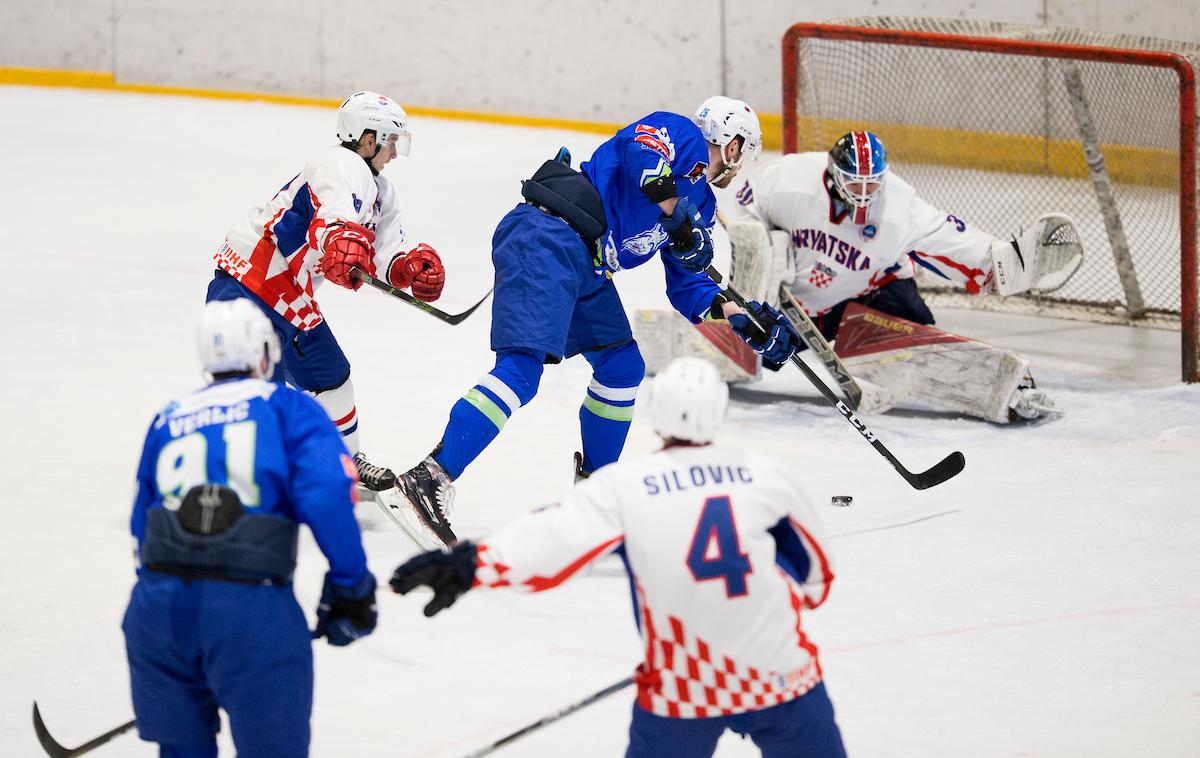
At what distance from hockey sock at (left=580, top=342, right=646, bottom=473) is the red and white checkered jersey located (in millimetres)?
664

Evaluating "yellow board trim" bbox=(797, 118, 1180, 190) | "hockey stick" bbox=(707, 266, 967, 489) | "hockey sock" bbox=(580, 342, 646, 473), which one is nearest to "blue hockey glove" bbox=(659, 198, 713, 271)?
"hockey stick" bbox=(707, 266, 967, 489)

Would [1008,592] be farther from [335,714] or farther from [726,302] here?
[335,714]

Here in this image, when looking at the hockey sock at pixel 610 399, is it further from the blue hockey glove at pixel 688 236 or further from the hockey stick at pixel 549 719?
the hockey stick at pixel 549 719

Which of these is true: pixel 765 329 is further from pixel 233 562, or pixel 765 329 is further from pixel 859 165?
pixel 233 562

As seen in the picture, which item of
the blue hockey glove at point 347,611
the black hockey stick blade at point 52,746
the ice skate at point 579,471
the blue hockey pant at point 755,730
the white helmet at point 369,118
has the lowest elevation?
the ice skate at point 579,471

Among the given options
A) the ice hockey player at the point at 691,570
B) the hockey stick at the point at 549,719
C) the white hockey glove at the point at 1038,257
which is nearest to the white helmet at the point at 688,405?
the ice hockey player at the point at 691,570

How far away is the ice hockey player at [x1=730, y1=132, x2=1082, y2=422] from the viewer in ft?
16.3

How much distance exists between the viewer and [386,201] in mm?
4055

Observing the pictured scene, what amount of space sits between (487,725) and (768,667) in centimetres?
96

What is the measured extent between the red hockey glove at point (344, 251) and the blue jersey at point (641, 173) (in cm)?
59

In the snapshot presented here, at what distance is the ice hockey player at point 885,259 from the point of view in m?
4.97

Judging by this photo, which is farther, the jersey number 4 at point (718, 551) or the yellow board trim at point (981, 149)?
the yellow board trim at point (981, 149)

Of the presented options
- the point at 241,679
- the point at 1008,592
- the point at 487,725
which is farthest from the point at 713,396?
the point at 1008,592

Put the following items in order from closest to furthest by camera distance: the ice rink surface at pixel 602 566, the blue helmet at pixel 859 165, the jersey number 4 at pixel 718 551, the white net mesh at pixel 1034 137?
the jersey number 4 at pixel 718 551, the ice rink surface at pixel 602 566, the blue helmet at pixel 859 165, the white net mesh at pixel 1034 137
